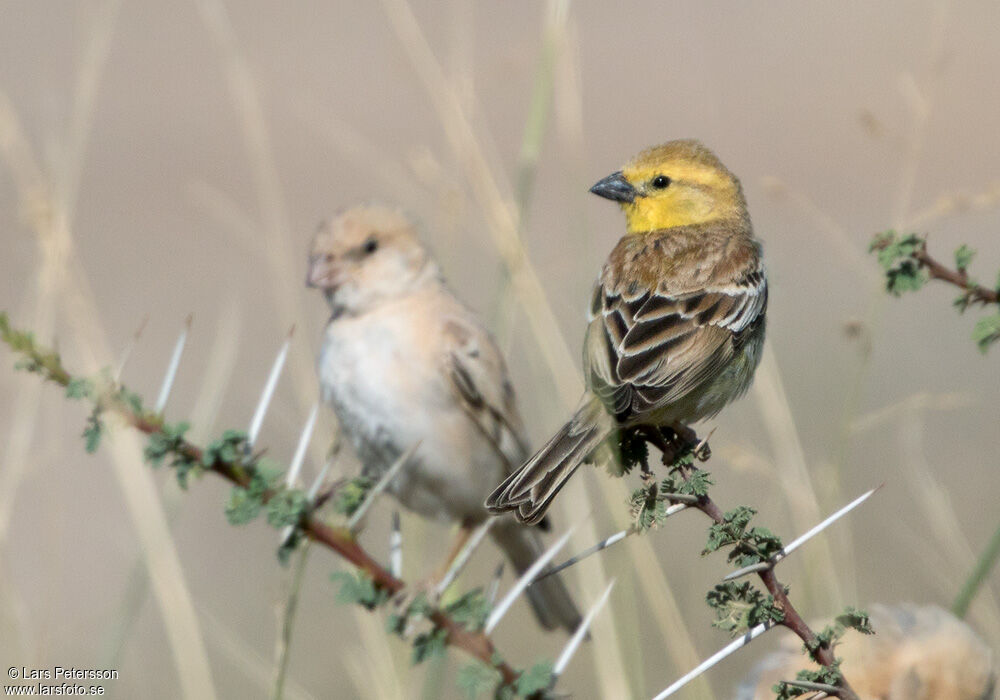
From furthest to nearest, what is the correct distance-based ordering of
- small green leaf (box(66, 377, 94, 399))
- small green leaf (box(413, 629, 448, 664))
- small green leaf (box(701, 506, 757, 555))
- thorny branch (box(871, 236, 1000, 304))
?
1. small green leaf (box(413, 629, 448, 664))
2. thorny branch (box(871, 236, 1000, 304))
3. small green leaf (box(66, 377, 94, 399))
4. small green leaf (box(701, 506, 757, 555))

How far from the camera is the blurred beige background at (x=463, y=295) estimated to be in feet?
11.3

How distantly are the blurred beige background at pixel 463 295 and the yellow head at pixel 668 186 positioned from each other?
143 mm

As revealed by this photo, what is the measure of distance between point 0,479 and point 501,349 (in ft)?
4.53

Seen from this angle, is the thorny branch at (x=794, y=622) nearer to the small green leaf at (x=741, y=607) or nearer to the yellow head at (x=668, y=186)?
the small green leaf at (x=741, y=607)

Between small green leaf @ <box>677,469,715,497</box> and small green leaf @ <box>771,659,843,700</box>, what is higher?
small green leaf @ <box>677,469,715,497</box>

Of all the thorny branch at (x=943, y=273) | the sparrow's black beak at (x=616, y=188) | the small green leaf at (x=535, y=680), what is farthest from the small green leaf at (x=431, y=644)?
the sparrow's black beak at (x=616, y=188)

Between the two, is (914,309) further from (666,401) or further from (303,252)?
(666,401)

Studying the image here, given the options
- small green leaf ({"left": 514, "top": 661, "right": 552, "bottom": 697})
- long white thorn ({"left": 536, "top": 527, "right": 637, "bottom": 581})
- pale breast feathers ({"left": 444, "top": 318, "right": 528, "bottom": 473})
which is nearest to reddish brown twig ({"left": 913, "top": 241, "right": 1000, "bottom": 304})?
long white thorn ({"left": 536, "top": 527, "right": 637, "bottom": 581})

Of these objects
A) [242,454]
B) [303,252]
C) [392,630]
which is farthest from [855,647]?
[303,252]

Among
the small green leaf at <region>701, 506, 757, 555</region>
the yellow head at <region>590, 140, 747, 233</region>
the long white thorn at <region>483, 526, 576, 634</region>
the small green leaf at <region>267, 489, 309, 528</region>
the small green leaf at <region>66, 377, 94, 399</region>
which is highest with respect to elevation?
the yellow head at <region>590, 140, 747, 233</region>

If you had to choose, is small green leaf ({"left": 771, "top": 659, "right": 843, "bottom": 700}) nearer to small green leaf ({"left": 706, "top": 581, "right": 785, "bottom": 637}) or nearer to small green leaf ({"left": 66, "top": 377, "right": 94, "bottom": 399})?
small green leaf ({"left": 706, "top": 581, "right": 785, "bottom": 637})

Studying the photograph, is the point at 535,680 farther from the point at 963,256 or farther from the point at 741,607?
the point at 963,256

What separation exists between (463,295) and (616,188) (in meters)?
5.58

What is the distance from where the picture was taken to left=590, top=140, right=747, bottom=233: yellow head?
373 centimetres
